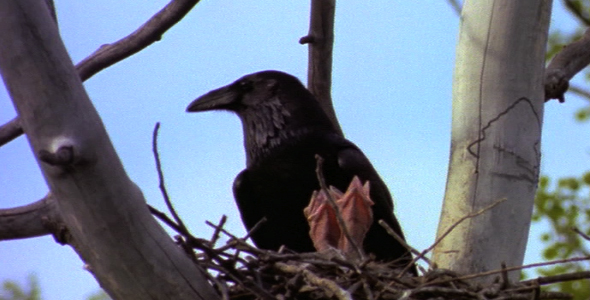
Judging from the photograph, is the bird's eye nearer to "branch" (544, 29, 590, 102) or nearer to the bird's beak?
the bird's beak

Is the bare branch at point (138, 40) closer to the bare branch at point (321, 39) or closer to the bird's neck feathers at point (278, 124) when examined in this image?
the bare branch at point (321, 39)

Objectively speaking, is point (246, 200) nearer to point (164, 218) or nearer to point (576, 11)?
point (164, 218)

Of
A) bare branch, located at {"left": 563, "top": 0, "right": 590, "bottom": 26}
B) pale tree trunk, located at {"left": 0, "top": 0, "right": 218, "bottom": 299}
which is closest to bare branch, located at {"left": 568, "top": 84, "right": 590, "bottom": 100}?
bare branch, located at {"left": 563, "top": 0, "right": 590, "bottom": 26}

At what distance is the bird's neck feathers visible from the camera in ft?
22.2

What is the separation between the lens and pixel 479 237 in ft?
17.7

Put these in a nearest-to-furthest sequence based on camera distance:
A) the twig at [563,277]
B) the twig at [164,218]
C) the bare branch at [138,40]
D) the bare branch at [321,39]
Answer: the twig at [563,277] < the twig at [164,218] < the bare branch at [138,40] < the bare branch at [321,39]

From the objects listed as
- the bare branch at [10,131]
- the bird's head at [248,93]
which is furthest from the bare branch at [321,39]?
the bare branch at [10,131]

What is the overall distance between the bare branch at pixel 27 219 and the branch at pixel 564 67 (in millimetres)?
2869

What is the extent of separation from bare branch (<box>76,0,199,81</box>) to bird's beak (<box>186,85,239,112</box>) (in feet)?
3.98

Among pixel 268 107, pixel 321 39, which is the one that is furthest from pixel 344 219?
pixel 268 107

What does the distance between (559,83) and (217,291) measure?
8.97 feet

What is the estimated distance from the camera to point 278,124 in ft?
22.8

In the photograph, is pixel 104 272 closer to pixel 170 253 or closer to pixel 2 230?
pixel 170 253

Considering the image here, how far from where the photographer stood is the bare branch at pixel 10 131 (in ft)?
18.8
